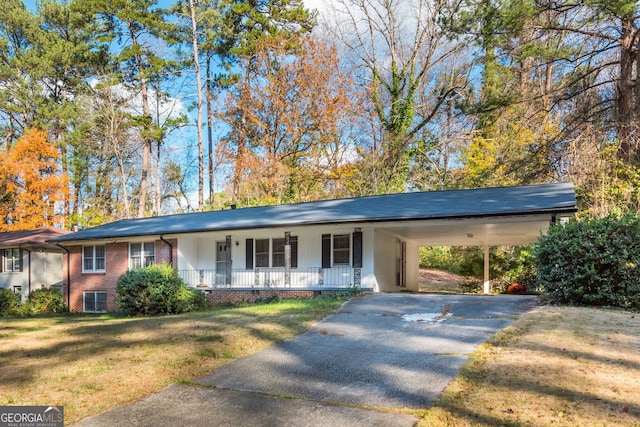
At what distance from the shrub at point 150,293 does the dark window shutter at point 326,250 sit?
206 inches

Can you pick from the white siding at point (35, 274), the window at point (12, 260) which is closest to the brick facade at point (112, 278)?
the white siding at point (35, 274)

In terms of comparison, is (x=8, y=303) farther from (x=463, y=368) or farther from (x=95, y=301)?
(x=463, y=368)

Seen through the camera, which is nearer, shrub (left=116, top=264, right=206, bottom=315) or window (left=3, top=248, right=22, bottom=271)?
shrub (left=116, top=264, right=206, bottom=315)

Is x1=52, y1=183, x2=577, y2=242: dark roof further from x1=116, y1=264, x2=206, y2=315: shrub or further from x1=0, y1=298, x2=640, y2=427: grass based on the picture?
x1=0, y1=298, x2=640, y2=427: grass

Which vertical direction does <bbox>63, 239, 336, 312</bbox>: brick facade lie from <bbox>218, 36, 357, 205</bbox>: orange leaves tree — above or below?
below

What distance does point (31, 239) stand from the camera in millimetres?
26219

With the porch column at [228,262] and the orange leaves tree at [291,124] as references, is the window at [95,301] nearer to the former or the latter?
the porch column at [228,262]

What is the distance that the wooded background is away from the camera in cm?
2227

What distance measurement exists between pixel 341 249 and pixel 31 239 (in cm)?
1818

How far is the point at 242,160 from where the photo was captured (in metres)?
30.6

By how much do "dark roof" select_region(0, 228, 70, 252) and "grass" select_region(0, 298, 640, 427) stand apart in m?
17.0

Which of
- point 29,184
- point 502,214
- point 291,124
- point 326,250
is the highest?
point 291,124

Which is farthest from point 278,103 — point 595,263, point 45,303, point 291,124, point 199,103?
point 595,263

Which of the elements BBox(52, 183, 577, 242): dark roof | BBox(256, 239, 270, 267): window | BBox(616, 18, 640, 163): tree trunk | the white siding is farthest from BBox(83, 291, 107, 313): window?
BBox(616, 18, 640, 163): tree trunk
